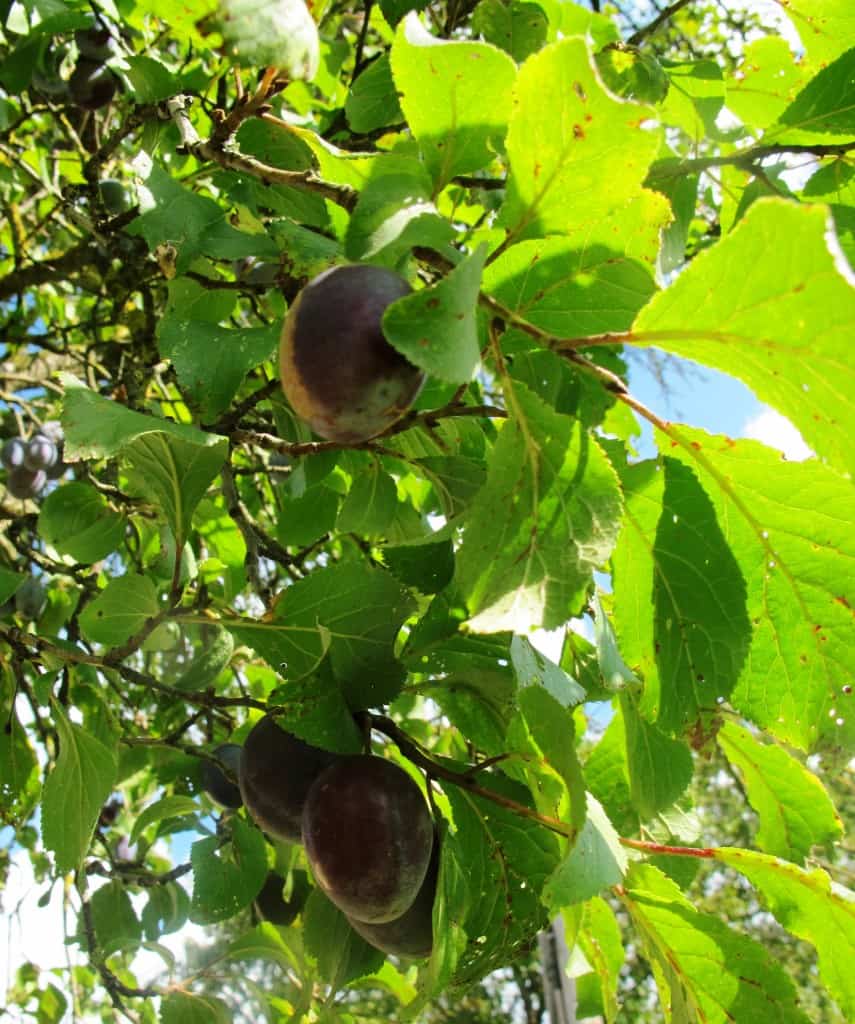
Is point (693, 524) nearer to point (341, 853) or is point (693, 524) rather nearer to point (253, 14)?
point (341, 853)

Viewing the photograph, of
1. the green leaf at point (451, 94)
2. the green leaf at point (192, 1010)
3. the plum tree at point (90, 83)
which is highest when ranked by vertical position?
the plum tree at point (90, 83)

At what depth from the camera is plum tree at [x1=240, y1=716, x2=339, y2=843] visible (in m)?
1.12

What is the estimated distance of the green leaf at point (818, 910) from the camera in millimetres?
1046

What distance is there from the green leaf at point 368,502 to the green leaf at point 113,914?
1219 millimetres

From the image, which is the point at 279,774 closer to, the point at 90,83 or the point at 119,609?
the point at 119,609

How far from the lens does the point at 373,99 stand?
4.47ft

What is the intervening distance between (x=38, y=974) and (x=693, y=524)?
3.67 metres

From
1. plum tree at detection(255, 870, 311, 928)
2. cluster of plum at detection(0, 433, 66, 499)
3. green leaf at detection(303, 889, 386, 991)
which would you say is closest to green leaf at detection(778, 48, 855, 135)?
green leaf at detection(303, 889, 386, 991)

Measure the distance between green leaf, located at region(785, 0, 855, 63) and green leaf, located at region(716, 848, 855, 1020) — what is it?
3.67ft

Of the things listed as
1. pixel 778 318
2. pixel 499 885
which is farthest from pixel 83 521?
pixel 778 318

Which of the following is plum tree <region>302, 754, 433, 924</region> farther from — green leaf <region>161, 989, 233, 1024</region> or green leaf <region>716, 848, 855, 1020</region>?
green leaf <region>161, 989, 233, 1024</region>

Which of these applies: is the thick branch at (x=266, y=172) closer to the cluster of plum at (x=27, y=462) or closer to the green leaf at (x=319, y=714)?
the green leaf at (x=319, y=714)

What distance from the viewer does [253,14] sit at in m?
0.85

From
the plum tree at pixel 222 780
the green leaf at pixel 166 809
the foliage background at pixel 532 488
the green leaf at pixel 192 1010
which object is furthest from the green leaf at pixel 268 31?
the green leaf at pixel 192 1010
